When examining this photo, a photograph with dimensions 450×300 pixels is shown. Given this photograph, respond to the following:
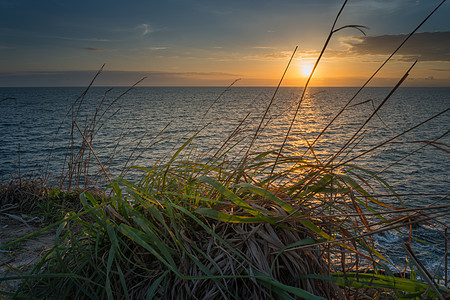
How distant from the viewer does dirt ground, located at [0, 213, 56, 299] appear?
1.67m

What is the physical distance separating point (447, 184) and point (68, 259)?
17.2 metres

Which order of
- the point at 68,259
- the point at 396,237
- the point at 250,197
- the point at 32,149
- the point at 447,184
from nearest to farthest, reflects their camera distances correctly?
1. the point at 68,259
2. the point at 250,197
3. the point at 396,237
4. the point at 447,184
5. the point at 32,149

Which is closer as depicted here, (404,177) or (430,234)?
(430,234)

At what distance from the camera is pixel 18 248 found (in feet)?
7.29

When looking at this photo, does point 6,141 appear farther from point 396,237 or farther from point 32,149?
point 396,237

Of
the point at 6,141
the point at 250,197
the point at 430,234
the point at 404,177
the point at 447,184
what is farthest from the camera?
the point at 6,141

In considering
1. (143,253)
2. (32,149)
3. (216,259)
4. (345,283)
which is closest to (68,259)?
(143,253)

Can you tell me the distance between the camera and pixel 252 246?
1316 mm

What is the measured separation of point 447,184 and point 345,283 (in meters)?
16.3

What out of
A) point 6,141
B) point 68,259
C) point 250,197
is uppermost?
point 250,197

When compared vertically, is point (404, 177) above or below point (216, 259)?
below

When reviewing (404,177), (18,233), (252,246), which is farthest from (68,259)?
(404,177)

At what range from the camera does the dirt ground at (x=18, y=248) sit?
1.67m

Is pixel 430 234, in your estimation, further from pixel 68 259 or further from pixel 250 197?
pixel 68 259
